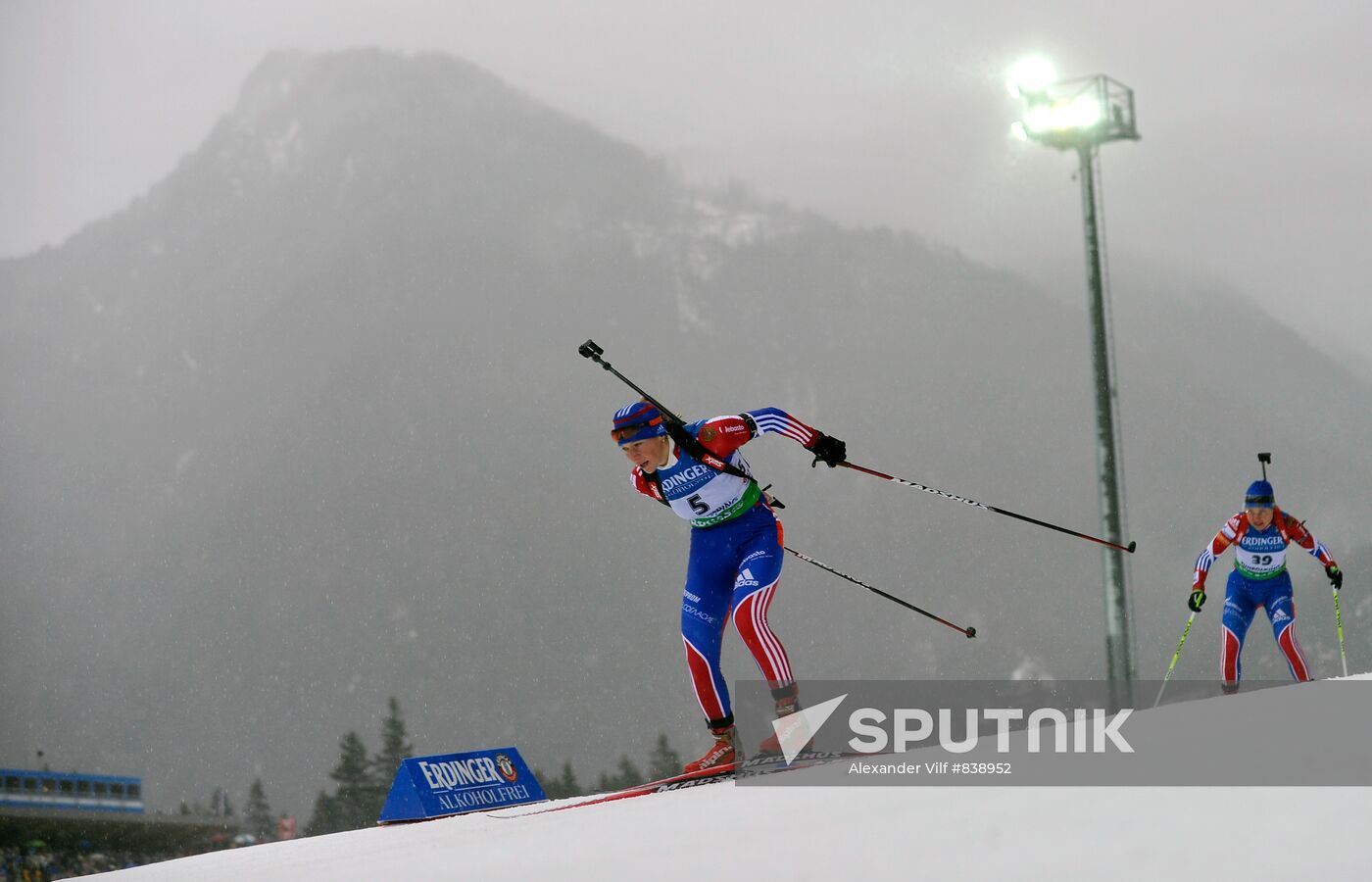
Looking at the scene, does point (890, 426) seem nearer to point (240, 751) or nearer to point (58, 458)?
point (240, 751)

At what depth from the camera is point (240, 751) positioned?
140 metres

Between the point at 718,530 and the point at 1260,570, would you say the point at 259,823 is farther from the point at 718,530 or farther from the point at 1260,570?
the point at 718,530

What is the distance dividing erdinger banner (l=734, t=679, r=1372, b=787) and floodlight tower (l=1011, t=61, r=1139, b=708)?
6.76 m

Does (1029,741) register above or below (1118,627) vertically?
below

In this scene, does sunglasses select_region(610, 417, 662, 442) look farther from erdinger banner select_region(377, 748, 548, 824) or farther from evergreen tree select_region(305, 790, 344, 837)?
evergreen tree select_region(305, 790, 344, 837)

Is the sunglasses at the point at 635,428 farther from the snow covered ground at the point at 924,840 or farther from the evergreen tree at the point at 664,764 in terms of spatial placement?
the evergreen tree at the point at 664,764

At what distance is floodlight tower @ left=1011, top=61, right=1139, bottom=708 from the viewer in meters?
13.6

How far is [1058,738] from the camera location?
4684mm

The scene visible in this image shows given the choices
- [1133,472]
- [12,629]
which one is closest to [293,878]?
[12,629]

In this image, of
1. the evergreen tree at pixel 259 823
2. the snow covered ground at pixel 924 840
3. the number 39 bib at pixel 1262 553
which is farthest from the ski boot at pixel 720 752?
the evergreen tree at pixel 259 823

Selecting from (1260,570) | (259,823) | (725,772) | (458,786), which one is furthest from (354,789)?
(725,772)

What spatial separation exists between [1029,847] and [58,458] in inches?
7766

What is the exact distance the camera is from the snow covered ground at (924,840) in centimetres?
241

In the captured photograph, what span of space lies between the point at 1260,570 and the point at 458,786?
6.14 metres
